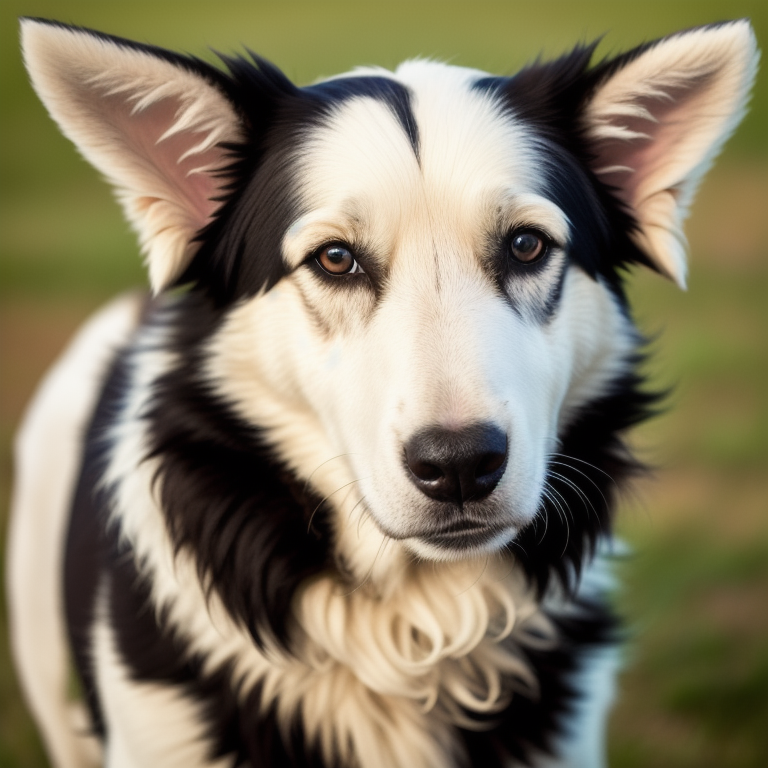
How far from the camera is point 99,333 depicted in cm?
381

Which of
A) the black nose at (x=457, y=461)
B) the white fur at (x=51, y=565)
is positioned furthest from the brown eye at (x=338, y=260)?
the white fur at (x=51, y=565)

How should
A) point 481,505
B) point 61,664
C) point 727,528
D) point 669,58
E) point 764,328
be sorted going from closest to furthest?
point 481,505
point 669,58
point 61,664
point 727,528
point 764,328

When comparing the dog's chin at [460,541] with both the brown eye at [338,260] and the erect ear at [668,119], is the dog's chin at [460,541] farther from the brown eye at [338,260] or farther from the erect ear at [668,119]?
the erect ear at [668,119]

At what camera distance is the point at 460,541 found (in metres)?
2.18

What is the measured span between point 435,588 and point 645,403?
0.79m

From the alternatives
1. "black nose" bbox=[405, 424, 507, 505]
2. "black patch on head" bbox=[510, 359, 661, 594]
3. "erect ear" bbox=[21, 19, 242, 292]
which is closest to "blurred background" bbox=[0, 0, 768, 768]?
"black patch on head" bbox=[510, 359, 661, 594]

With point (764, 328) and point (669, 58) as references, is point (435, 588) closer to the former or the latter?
point (669, 58)

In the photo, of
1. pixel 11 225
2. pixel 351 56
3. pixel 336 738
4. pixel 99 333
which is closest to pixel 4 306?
pixel 11 225

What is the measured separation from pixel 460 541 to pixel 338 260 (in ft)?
2.36

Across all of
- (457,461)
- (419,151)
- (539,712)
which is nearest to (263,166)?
(419,151)

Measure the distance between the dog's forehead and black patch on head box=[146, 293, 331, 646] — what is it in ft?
1.86

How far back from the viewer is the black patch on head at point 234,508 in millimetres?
2512

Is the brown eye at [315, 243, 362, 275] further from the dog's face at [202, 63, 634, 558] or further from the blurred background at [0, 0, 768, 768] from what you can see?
the blurred background at [0, 0, 768, 768]

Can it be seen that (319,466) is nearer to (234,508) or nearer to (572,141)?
(234,508)
